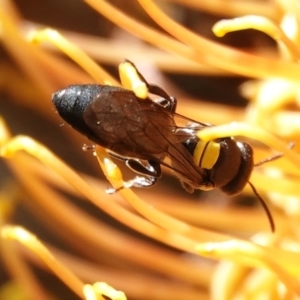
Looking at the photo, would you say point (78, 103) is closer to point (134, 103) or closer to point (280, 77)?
point (134, 103)

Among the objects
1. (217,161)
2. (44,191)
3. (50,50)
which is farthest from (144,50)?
(217,161)

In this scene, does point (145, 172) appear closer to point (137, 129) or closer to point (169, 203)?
point (137, 129)

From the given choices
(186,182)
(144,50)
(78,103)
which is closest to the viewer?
(78,103)

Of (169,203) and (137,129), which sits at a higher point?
(169,203)

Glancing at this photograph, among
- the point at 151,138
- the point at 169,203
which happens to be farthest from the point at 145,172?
the point at 169,203

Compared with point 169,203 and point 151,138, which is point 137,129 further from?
point 169,203

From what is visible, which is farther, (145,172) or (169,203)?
(169,203)

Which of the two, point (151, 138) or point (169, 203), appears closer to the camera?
point (151, 138)

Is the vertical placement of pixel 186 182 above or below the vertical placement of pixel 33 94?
below
